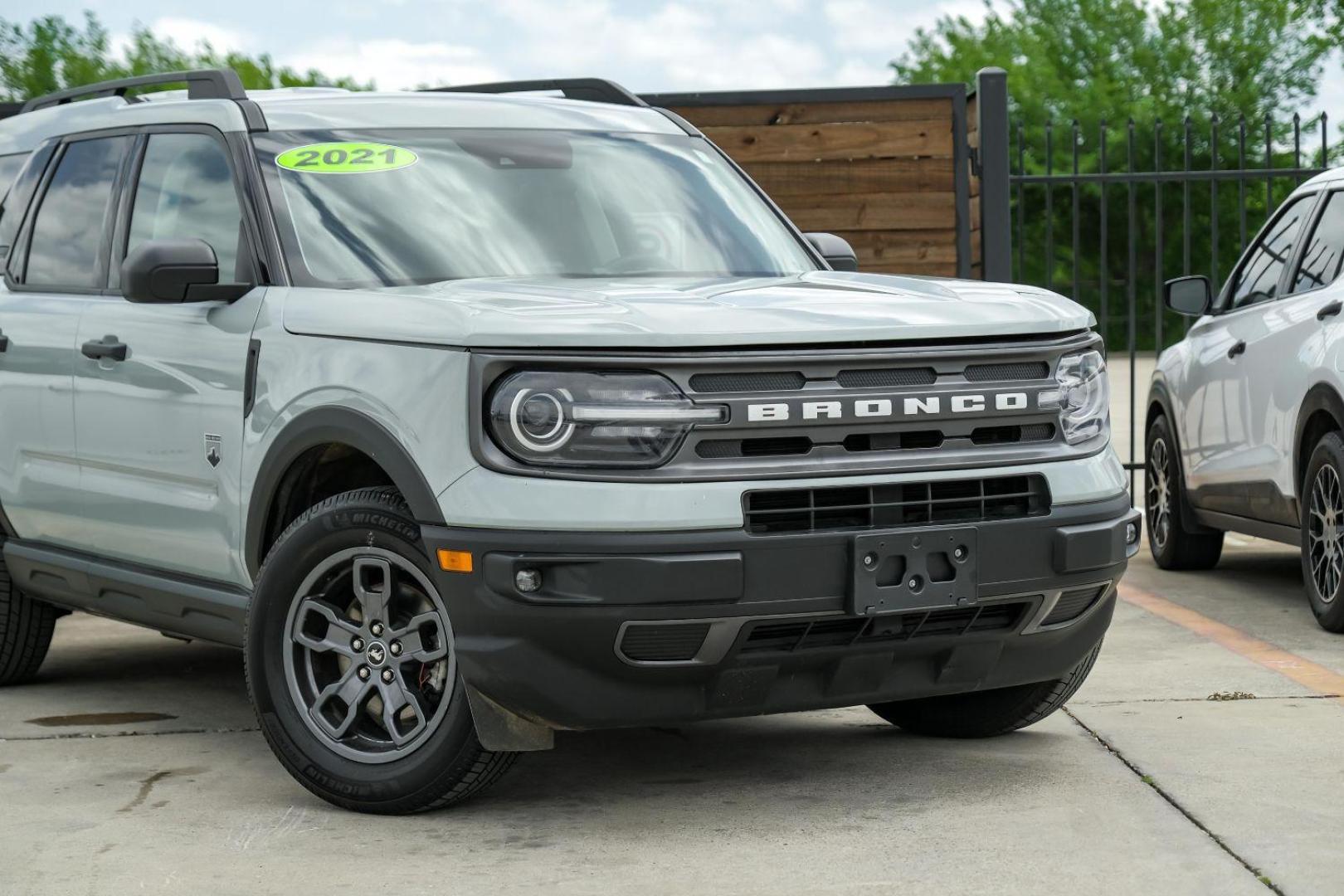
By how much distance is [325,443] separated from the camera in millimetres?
4996

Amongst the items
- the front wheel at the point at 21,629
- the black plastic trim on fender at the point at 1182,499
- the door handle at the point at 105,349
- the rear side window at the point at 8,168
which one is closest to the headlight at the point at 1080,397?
the door handle at the point at 105,349

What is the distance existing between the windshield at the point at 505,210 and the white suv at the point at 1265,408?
274cm

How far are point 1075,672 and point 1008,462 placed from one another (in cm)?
92

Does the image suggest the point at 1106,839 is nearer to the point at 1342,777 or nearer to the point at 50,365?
the point at 1342,777

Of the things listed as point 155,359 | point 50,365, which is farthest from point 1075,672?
point 50,365

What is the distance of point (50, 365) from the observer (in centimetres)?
622

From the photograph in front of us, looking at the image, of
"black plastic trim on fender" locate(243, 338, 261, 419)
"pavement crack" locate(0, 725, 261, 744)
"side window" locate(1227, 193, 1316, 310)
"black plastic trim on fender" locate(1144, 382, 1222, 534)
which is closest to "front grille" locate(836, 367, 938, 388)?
"black plastic trim on fender" locate(243, 338, 261, 419)

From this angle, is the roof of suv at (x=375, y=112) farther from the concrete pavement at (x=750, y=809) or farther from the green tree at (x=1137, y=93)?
the green tree at (x=1137, y=93)

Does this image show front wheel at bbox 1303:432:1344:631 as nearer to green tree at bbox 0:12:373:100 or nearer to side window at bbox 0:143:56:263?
side window at bbox 0:143:56:263

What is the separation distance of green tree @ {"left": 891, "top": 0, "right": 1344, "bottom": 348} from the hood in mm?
31222

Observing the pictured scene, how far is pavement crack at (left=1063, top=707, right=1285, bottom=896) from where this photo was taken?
427 cm

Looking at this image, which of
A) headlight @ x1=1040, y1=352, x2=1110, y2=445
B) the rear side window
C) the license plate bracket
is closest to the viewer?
the license plate bracket

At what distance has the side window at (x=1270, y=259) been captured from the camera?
8.56 meters

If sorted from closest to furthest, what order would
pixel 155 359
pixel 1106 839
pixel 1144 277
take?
pixel 1106 839
pixel 155 359
pixel 1144 277
